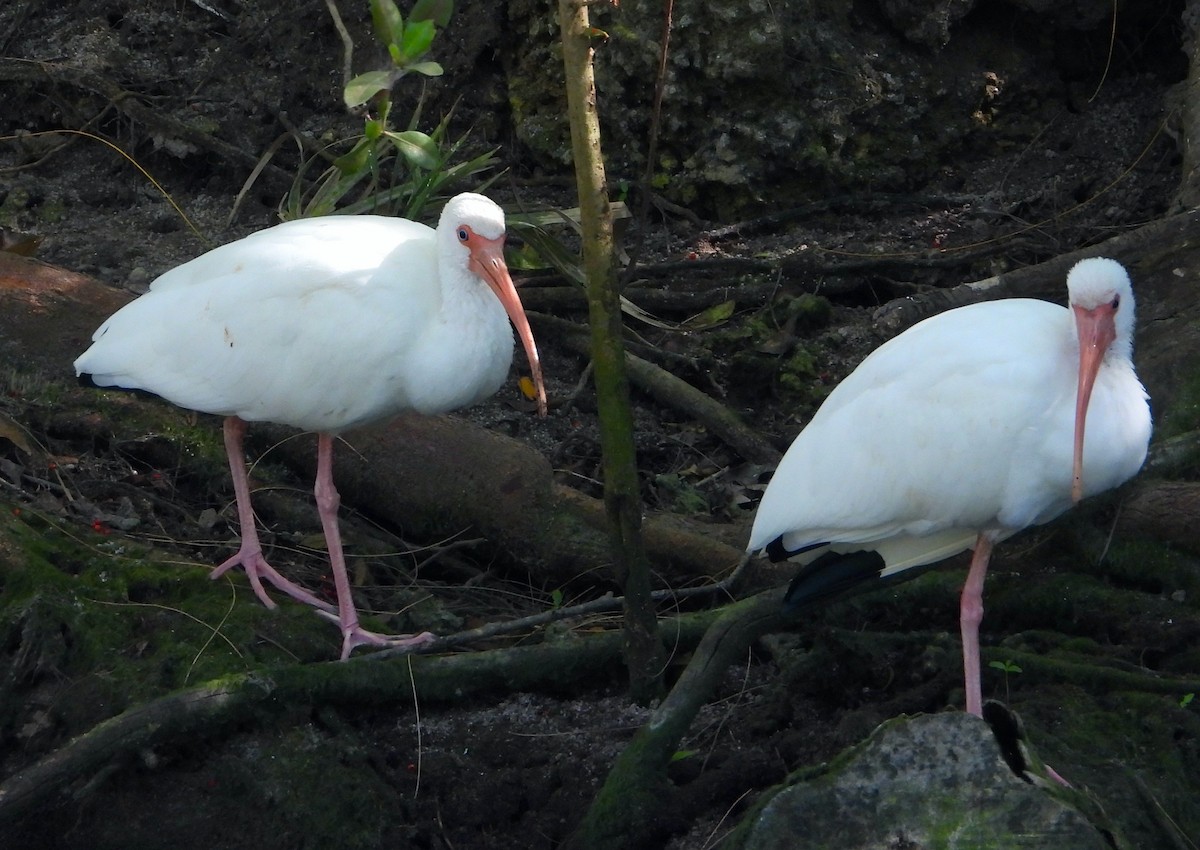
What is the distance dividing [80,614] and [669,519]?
1946 millimetres

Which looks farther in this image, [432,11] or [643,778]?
[432,11]

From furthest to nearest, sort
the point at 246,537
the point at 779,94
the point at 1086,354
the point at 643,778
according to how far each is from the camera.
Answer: the point at 779,94, the point at 246,537, the point at 1086,354, the point at 643,778

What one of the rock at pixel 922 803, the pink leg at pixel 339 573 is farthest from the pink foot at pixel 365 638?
the rock at pixel 922 803

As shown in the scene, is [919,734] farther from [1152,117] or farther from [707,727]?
[1152,117]

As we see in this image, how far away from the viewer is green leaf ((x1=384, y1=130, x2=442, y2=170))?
4910mm

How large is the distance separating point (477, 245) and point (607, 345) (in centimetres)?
117

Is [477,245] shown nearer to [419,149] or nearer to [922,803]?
[419,149]

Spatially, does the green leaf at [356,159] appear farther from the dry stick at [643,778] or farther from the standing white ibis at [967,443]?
the dry stick at [643,778]

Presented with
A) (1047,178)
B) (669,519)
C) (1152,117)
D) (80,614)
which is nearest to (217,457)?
(80,614)

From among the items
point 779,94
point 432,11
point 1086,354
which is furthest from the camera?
point 779,94

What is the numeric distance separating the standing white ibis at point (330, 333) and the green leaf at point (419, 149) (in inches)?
17.4

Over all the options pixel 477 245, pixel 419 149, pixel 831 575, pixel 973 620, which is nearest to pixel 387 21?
pixel 419 149

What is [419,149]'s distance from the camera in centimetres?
493

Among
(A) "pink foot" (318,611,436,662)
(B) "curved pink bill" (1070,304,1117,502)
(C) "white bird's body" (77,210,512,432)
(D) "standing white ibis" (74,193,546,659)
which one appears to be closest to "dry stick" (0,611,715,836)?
(A) "pink foot" (318,611,436,662)
